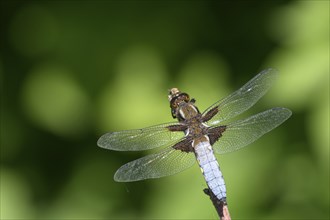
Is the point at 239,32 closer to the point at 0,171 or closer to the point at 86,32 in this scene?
the point at 86,32

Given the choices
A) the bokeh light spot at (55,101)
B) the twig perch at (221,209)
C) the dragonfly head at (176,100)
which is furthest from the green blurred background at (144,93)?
the twig perch at (221,209)

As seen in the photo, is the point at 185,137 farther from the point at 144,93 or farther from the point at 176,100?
the point at 144,93

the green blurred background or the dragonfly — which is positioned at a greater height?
the green blurred background

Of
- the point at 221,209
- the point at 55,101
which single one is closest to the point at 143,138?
the point at 221,209

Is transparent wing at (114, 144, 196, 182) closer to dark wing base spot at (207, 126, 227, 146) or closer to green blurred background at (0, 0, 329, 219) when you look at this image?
dark wing base spot at (207, 126, 227, 146)

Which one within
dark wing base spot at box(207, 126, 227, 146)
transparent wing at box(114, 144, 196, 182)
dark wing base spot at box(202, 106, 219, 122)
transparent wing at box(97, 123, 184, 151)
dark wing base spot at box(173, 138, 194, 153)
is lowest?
transparent wing at box(114, 144, 196, 182)

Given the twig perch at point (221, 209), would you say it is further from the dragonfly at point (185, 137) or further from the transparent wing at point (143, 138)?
the transparent wing at point (143, 138)

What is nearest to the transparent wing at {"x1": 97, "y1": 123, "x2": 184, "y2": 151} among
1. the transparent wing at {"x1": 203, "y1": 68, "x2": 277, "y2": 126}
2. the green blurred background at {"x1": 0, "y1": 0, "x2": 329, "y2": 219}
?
the transparent wing at {"x1": 203, "y1": 68, "x2": 277, "y2": 126}
